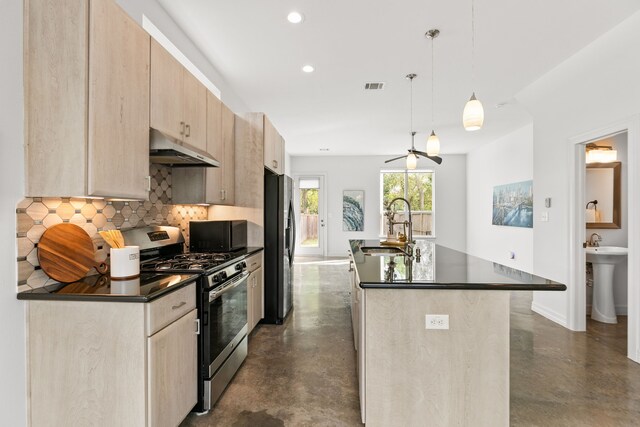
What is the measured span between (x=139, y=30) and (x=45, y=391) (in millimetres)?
1941

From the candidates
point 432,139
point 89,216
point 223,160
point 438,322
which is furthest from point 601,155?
point 89,216

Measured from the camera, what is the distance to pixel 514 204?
6.00 m

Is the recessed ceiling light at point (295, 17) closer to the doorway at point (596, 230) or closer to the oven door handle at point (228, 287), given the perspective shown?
the oven door handle at point (228, 287)

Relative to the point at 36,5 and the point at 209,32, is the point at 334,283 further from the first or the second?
the point at 36,5

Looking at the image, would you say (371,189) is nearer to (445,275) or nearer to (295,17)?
(295,17)

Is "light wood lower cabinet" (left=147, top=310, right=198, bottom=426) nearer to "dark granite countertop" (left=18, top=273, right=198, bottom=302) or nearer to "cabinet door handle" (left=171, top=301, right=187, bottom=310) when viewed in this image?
"cabinet door handle" (left=171, top=301, right=187, bottom=310)

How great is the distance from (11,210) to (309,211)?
7.38m

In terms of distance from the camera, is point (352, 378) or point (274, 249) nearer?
point (352, 378)

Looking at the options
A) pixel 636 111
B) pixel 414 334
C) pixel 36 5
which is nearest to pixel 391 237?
pixel 414 334

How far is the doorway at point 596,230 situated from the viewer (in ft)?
8.78

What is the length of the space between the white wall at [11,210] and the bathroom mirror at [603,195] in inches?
214

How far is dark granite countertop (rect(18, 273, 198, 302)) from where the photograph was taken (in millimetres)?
1434

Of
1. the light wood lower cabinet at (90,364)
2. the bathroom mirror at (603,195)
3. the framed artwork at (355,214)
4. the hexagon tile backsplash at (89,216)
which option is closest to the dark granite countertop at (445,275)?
the light wood lower cabinet at (90,364)

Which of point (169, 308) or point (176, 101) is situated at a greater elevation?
point (176, 101)
